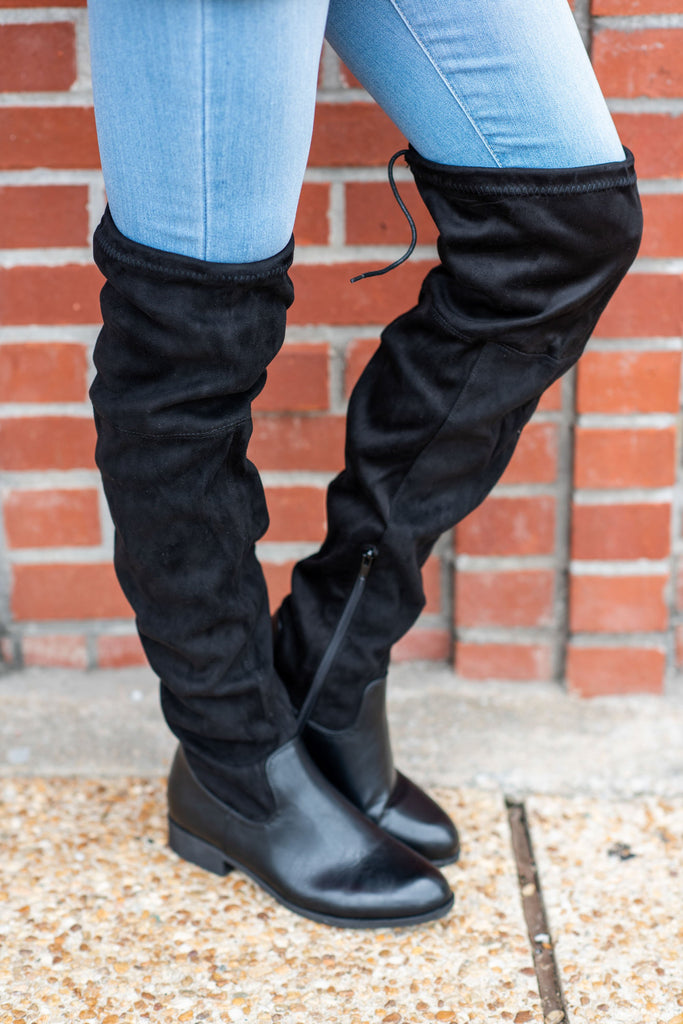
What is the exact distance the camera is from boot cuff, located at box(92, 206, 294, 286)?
0.78 meters

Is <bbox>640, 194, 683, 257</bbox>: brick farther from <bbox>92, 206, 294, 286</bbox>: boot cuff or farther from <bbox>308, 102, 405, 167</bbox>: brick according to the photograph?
<bbox>92, 206, 294, 286</bbox>: boot cuff

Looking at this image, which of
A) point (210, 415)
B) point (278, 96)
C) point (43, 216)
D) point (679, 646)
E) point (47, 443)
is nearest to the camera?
point (278, 96)

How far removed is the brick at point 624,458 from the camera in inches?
51.4

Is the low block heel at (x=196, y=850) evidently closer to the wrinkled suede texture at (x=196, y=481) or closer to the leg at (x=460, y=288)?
the wrinkled suede texture at (x=196, y=481)

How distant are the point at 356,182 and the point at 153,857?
872mm

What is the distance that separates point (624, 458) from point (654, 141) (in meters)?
0.41

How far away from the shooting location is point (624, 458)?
4.33 ft

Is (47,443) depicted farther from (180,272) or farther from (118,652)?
(180,272)

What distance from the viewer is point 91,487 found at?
4.54 ft

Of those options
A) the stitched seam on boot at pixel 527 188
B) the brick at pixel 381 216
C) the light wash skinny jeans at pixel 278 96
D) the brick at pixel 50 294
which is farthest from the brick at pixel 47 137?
the stitched seam on boot at pixel 527 188

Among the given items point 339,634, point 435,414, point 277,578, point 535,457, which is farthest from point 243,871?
point 535,457

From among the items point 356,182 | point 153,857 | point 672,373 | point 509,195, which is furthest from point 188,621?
point 672,373

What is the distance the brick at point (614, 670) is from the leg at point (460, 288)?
43cm

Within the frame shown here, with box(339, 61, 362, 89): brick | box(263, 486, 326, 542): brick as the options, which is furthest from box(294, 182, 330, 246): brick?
box(263, 486, 326, 542): brick
